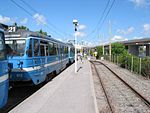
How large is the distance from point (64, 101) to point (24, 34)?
360cm

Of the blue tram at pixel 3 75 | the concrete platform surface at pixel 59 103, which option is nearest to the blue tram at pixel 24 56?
the concrete platform surface at pixel 59 103

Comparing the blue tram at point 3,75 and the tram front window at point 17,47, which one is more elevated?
the tram front window at point 17,47

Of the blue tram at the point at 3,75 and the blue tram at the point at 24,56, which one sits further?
the blue tram at the point at 24,56

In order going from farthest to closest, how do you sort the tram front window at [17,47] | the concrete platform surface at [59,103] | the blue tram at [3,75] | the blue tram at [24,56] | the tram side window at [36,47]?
the tram side window at [36,47] → the tram front window at [17,47] → the blue tram at [24,56] → the concrete platform surface at [59,103] → the blue tram at [3,75]

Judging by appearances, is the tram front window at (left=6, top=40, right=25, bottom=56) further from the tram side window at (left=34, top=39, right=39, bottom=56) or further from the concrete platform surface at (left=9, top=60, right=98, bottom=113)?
the concrete platform surface at (left=9, top=60, right=98, bottom=113)

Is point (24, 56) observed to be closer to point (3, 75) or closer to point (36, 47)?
point (36, 47)

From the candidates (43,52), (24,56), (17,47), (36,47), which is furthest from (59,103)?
(43,52)

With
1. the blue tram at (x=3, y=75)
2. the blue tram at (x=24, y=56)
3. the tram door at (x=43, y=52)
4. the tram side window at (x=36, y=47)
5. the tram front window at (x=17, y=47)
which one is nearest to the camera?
the blue tram at (x=3, y=75)

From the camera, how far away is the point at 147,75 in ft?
74.4

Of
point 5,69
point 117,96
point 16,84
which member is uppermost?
point 5,69

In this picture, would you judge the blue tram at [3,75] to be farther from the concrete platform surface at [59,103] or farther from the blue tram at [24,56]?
the blue tram at [24,56]

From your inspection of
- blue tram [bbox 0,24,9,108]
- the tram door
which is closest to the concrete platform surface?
blue tram [bbox 0,24,9,108]

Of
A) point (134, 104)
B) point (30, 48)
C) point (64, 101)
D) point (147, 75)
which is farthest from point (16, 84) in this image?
point (147, 75)

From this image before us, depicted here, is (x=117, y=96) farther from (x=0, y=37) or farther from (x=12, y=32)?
(x=0, y=37)
